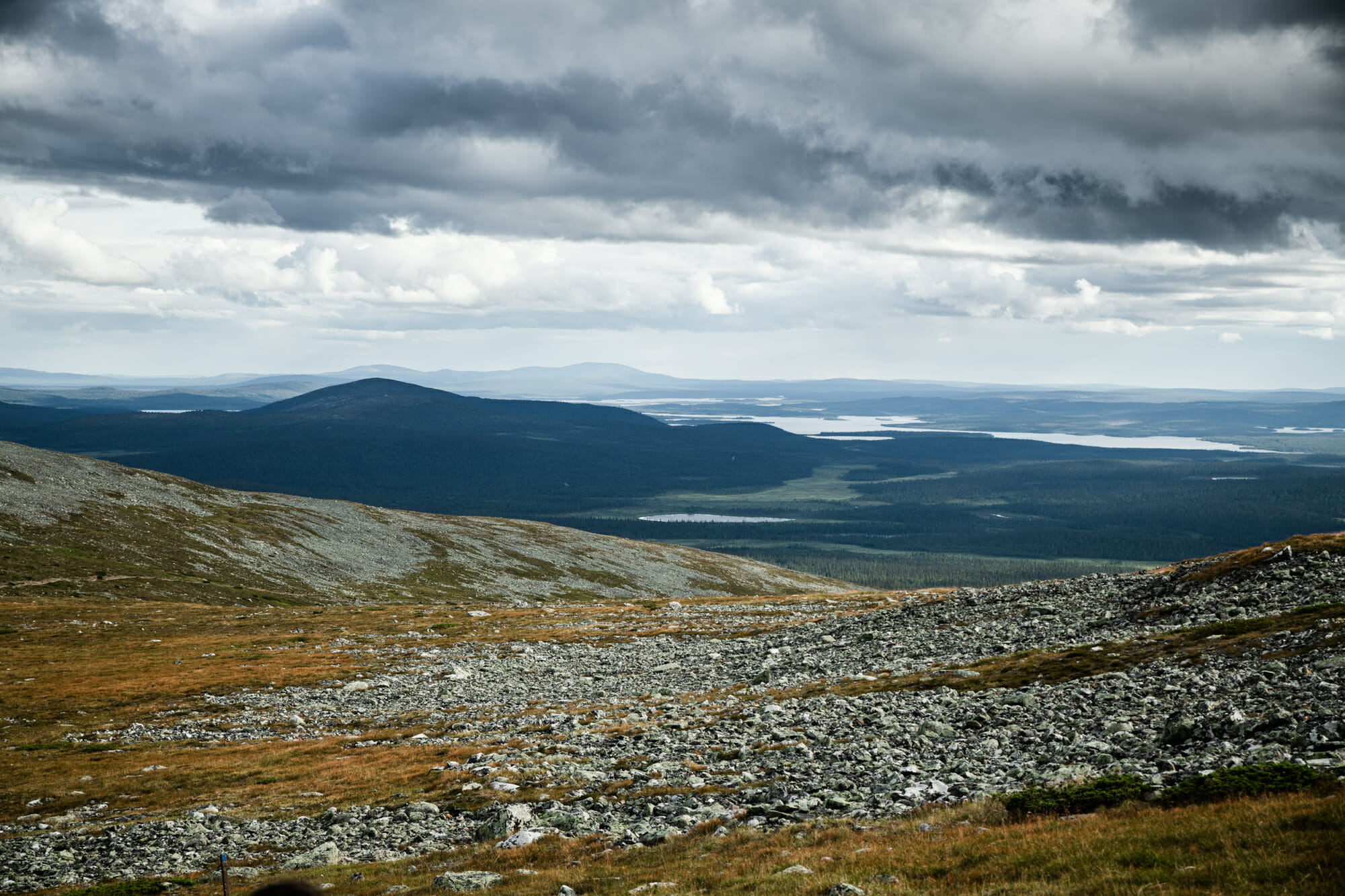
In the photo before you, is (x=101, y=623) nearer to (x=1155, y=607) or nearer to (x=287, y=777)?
(x=287, y=777)

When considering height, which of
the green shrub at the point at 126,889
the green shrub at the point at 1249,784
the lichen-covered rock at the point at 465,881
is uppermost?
the green shrub at the point at 1249,784

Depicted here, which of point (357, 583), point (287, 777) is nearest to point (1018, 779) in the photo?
point (287, 777)

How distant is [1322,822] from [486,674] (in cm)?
5067

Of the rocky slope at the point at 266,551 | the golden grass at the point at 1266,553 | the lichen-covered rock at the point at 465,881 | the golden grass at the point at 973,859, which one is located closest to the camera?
the golden grass at the point at 973,859

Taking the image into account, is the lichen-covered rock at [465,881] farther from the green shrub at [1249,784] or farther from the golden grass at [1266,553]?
the golden grass at [1266,553]

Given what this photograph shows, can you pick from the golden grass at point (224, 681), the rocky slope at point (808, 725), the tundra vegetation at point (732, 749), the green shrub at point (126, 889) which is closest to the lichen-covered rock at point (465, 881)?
the tundra vegetation at point (732, 749)

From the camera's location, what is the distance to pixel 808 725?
3359 centimetres

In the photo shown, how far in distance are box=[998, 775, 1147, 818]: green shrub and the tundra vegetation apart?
8cm

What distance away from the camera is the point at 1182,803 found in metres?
18.7

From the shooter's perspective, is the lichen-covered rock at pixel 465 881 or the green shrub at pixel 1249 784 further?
the lichen-covered rock at pixel 465 881

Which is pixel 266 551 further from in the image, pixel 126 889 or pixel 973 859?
pixel 973 859

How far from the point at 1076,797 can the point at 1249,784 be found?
3476 mm

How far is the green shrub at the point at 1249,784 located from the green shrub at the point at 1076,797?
0.91 m

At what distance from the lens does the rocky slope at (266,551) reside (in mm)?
118250
